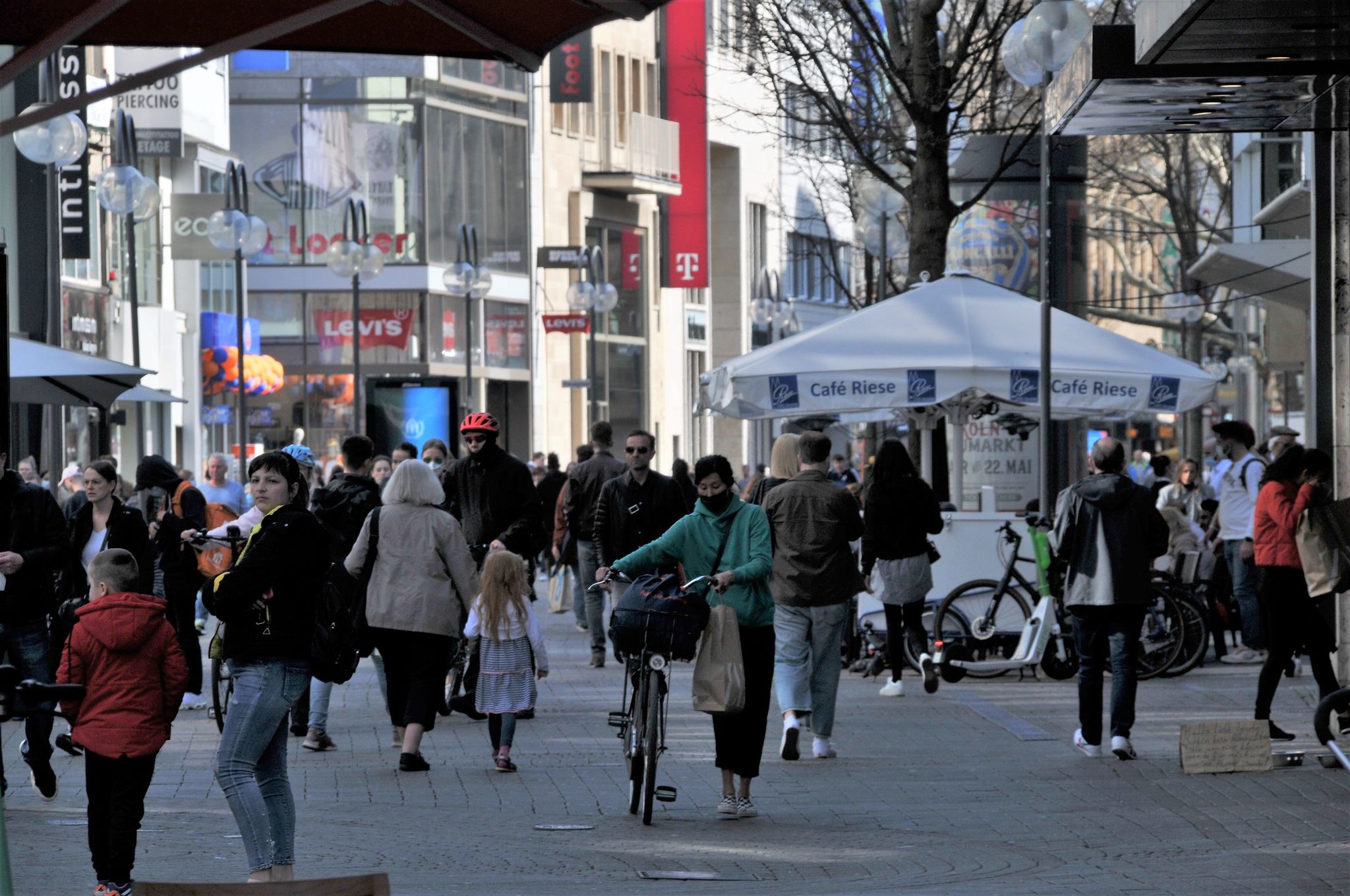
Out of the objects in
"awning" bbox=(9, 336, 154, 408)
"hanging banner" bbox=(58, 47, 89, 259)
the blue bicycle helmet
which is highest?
"hanging banner" bbox=(58, 47, 89, 259)

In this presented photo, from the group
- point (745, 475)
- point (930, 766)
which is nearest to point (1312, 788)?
point (930, 766)

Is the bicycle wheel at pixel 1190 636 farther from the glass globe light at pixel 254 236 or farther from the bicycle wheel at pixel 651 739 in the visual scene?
the glass globe light at pixel 254 236

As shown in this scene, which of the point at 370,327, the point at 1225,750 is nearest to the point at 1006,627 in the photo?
the point at 1225,750

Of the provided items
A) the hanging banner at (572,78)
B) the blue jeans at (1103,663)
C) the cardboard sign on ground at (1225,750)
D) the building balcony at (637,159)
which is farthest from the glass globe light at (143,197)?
the building balcony at (637,159)

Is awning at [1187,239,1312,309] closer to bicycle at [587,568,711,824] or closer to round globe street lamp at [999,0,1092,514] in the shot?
round globe street lamp at [999,0,1092,514]

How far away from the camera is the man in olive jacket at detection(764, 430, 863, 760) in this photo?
1208 centimetres

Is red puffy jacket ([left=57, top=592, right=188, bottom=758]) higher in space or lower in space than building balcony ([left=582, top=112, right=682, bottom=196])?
lower

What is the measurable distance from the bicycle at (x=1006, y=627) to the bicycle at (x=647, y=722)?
6.15 metres

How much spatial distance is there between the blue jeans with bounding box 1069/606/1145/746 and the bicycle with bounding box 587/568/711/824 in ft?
9.47

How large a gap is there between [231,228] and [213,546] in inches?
433

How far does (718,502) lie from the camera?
10.4 m

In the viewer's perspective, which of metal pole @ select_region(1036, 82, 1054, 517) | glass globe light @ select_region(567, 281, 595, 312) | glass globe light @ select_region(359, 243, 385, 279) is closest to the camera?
metal pole @ select_region(1036, 82, 1054, 517)

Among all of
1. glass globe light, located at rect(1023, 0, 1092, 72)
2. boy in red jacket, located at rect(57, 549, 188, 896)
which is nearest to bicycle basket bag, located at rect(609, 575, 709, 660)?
Result: boy in red jacket, located at rect(57, 549, 188, 896)

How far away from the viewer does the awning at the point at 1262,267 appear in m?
25.8
